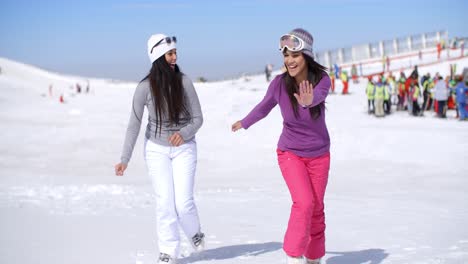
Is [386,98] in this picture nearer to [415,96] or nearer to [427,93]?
[415,96]

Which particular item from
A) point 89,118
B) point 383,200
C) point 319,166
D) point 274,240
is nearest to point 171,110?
point 319,166

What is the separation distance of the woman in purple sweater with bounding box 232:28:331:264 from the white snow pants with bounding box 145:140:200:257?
0.97 metres

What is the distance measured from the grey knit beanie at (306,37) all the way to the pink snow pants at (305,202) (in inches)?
32.3

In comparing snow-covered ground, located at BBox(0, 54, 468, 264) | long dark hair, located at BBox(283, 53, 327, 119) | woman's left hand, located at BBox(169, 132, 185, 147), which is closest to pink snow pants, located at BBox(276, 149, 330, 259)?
long dark hair, located at BBox(283, 53, 327, 119)

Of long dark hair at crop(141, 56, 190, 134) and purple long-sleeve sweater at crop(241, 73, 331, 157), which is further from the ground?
long dark hair at crop(141, 56, 190, 134)

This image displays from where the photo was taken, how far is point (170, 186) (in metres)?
5.18

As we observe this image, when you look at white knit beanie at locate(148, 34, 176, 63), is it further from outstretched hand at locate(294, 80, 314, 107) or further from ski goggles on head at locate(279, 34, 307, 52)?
outstretched hand at locate(294, 80, 314, 107)

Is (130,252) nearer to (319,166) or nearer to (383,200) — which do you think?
(319,166)

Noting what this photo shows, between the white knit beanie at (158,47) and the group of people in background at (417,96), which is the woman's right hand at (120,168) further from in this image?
the group of people in background at (417,96)

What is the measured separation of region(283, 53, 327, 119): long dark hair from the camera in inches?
178

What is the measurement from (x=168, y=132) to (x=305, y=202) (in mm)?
1473

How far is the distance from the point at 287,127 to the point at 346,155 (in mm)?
12032

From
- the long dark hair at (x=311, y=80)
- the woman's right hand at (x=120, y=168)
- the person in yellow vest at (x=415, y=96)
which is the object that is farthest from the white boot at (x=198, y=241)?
the person in yellow vest at (x=415, y=96)

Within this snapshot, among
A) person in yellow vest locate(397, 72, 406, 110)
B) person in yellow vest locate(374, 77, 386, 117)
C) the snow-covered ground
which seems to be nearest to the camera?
Result: the snow-covered ground
